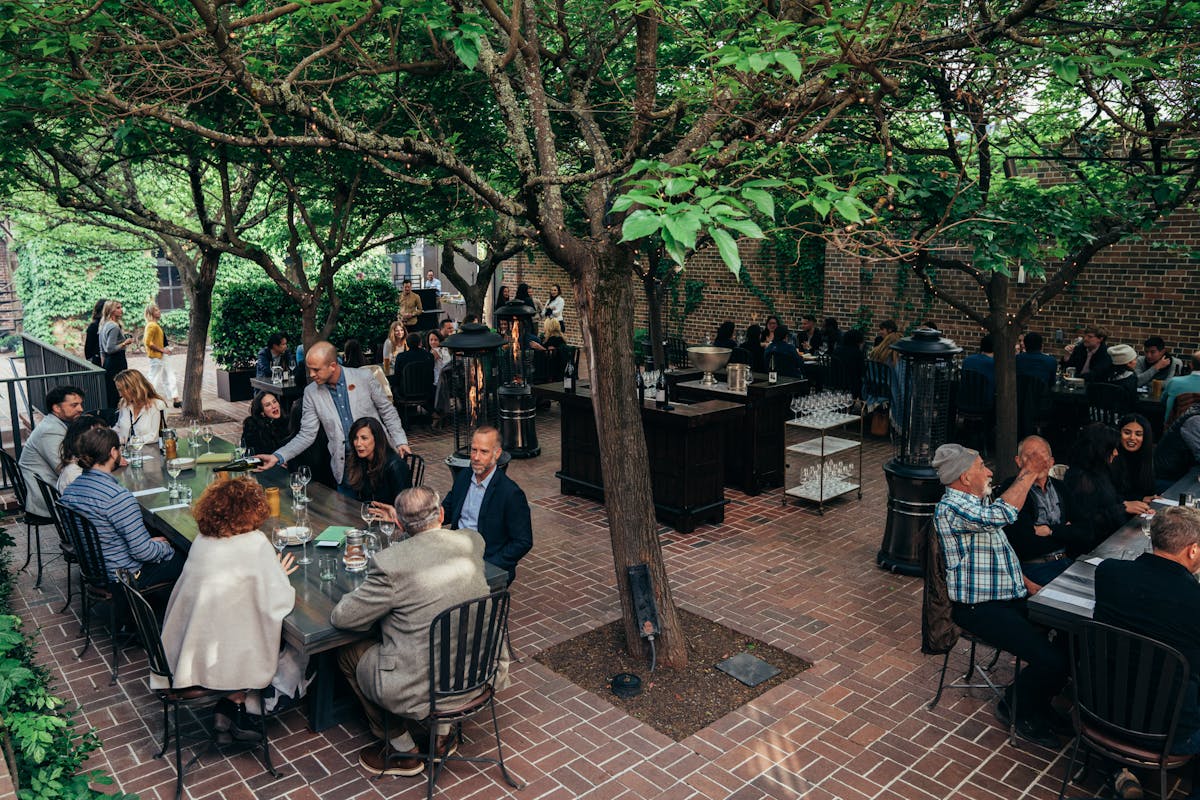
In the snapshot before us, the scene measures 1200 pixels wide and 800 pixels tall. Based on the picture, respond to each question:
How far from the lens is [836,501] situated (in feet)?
29.9

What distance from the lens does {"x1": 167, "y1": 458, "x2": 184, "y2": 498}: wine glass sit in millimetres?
6231

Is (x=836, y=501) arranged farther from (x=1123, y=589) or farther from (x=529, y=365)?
(x=1123, y=589)

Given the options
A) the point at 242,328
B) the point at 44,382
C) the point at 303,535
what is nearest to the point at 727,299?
the point at 242,328

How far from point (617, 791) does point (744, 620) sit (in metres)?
2.16

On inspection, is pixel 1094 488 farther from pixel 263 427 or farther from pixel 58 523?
pixel 58 523

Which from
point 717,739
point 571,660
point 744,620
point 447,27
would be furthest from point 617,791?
point 447,27

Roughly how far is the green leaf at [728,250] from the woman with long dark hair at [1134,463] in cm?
494

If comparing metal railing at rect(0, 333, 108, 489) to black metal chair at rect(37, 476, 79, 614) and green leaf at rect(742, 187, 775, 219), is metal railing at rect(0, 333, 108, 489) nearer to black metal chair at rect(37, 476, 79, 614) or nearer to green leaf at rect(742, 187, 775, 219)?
black metal chair at rect(37, 476, 79, 614)

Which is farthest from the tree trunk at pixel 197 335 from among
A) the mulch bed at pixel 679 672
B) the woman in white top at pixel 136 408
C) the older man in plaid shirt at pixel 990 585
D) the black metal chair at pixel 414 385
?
the older man in plaid shirt at pixel 990 585

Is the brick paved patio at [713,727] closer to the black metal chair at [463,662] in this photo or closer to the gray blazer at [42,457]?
the black metal chair at [463,662]

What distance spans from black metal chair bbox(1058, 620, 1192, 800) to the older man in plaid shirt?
69cm

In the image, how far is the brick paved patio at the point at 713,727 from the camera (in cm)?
434

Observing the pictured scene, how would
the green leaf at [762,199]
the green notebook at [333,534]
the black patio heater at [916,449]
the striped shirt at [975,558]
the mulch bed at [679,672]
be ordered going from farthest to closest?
the black patio heater at [916,449] < the green notebook at [333,534] < the mulch bed at [679,672] < the striped shirt at [975,558] < the green leaf at [762,199]

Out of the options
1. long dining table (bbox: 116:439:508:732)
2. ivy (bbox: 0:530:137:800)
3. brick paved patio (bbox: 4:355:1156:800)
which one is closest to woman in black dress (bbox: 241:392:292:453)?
long dining table (bbox: 116:439:508:732)
